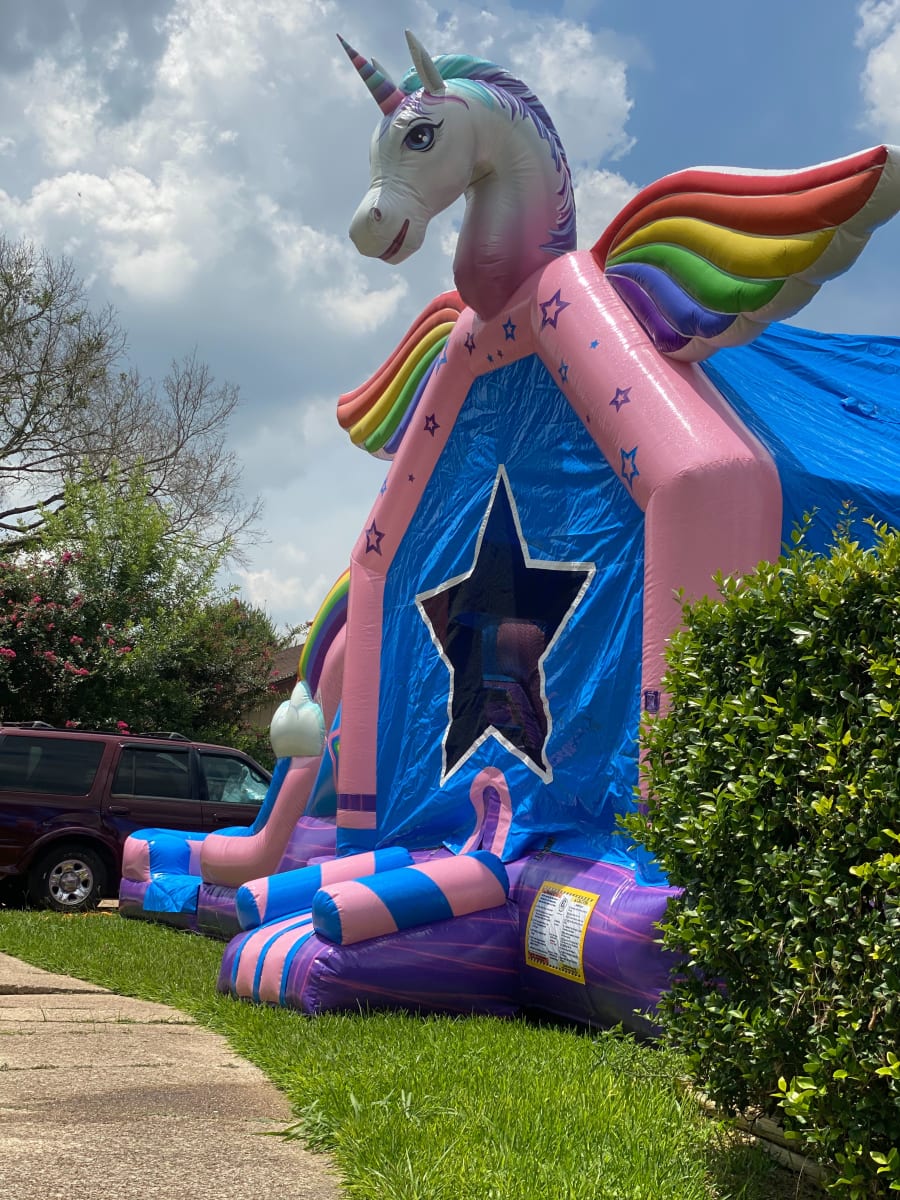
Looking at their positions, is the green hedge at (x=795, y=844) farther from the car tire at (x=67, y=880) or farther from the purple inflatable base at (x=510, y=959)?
the car tire at (x=67, y=880)

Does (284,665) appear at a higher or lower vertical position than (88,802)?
higher

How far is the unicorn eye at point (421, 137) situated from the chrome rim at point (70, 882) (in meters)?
7.56

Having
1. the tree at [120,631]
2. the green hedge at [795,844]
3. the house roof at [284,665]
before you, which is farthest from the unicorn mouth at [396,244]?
the house roof at [284,665]

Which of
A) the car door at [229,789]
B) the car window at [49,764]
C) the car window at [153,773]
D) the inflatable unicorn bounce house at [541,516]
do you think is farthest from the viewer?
the car door at [229,789]

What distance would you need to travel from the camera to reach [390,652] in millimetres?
7891

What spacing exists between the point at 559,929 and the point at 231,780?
779 cm

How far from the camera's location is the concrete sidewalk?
3299mm

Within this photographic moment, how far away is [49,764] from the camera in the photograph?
11.7 metres

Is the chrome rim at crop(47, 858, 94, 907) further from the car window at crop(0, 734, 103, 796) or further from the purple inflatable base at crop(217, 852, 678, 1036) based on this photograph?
the purple inflatable base at crop(217, 852, 678, 1036)

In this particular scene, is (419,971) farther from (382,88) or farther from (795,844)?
(382,88)

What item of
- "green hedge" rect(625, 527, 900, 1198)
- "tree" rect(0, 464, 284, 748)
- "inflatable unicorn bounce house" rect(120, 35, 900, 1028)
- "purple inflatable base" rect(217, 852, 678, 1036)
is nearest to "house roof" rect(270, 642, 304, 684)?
"tree" rect(0, 464, 284, 748)

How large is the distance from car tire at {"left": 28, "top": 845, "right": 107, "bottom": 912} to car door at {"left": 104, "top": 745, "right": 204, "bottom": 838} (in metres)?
0.41

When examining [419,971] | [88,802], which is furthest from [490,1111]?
[88,802]

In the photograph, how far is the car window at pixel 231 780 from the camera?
12.6 meters
